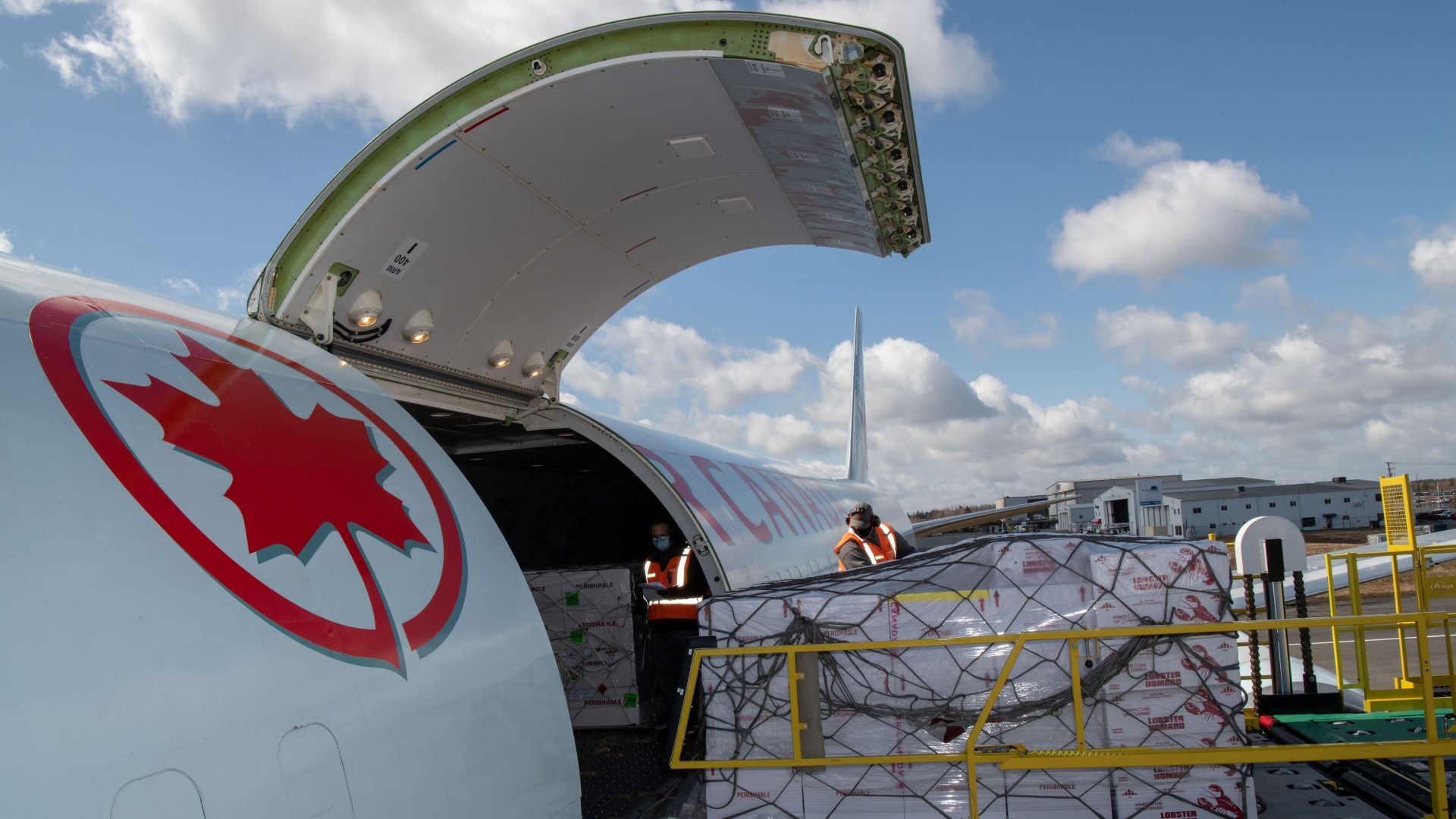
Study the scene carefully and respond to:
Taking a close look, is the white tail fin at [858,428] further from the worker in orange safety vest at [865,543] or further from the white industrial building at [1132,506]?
the worker in orange safety vest at [865,543]

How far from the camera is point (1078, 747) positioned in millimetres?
4938

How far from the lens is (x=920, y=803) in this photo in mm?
5203

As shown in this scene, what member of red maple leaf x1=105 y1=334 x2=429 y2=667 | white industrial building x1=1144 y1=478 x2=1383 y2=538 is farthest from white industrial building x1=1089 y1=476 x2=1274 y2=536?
white industrial building x1=1144 y1=478 x2=1383 y2=538

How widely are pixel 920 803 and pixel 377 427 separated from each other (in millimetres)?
3587

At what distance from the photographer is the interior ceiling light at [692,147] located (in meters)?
6.47

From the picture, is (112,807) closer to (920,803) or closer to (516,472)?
(920,803)

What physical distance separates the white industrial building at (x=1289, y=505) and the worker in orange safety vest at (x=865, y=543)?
62.5 meters

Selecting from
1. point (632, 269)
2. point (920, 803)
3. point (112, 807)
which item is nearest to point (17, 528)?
point (112, 807)

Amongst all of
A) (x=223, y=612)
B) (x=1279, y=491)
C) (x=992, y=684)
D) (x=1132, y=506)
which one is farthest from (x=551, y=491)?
(x=1279, y=491)

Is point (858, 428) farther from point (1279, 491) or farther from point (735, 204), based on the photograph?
point (1279, 491)

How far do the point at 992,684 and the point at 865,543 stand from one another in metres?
3.01

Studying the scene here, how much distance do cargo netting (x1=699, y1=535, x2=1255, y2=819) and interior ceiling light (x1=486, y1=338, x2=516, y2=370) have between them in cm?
326

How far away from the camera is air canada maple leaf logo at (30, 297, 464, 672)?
3129mm

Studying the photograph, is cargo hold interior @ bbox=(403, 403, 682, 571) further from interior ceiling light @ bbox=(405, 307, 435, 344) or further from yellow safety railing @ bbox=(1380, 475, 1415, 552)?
yellow safety railing @ bbox=(1380, 475, 1415, 552)
